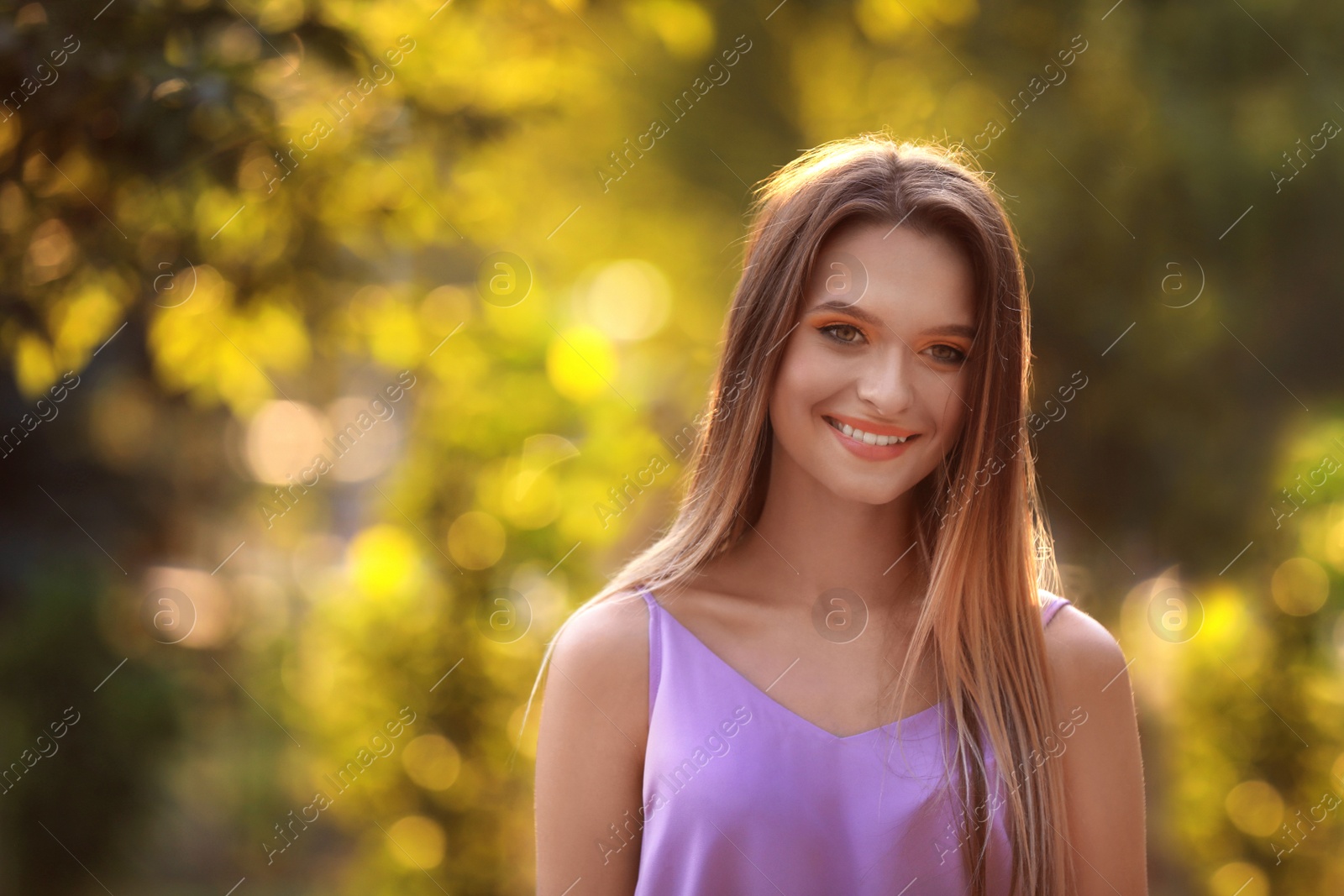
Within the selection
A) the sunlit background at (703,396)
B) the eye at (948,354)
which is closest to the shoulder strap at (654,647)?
the eye at (948,354)

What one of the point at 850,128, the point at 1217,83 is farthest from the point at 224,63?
the point at 1217,83

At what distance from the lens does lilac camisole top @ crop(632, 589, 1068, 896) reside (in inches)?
60.3

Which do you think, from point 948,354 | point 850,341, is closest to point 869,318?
point 850,341

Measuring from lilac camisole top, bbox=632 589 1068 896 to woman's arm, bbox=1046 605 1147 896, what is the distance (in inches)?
5.5

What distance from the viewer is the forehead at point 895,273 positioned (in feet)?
5.11

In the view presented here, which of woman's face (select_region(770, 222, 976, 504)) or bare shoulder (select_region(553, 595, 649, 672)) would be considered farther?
bare shoulder (select_region(553, 595, 649, 672))

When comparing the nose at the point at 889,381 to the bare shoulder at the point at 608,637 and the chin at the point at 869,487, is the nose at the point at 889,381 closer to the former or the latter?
the chin at the point at 869,487

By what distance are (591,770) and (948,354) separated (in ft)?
2.64

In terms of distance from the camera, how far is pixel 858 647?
171 cm

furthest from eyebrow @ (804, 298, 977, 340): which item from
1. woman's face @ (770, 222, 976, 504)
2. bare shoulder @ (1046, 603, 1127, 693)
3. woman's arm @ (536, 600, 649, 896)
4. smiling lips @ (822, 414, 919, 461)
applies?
woman's arm @ (536, 600, 649, 896)

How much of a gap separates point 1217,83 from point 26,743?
4.53m

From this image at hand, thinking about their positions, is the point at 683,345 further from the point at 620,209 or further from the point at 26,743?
the point at 26,743

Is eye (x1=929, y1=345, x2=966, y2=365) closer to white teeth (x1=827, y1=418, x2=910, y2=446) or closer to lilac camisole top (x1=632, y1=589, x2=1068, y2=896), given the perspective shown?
white teeth (x1=827, y1=418, x2=910, y2=446)

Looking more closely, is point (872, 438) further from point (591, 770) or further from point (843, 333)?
point (591, 770)
